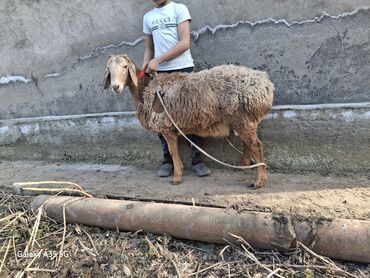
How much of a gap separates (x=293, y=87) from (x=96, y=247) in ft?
9.24

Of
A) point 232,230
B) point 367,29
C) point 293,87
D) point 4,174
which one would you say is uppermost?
point 367,29

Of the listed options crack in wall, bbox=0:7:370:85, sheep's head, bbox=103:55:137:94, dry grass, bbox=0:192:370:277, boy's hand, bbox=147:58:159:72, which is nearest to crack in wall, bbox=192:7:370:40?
crack in wall, bbox=0:7:370:85

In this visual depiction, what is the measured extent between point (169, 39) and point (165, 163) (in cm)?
155

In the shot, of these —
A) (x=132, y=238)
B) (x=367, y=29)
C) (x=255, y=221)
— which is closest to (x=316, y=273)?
(x=255, y=221)

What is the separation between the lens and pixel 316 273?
256 centimetres

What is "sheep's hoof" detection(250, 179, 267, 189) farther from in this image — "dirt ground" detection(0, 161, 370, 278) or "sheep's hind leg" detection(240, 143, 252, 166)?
"sheep's hind leg" detection(240, 143, 252, 166)

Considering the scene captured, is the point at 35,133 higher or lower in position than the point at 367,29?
lower

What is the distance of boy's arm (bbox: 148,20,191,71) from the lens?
391 centimetres

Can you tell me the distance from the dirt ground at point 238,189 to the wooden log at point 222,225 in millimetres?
223

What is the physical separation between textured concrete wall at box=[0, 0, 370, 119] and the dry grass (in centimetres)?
207

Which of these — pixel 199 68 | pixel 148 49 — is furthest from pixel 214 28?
pixel 148 49

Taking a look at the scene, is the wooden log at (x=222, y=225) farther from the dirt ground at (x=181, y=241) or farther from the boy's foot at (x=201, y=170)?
the boy's foot at (x=201, y=170)

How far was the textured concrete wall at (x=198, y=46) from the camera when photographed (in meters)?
3.84

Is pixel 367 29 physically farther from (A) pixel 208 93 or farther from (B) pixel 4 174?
(B) pixel 4 174
